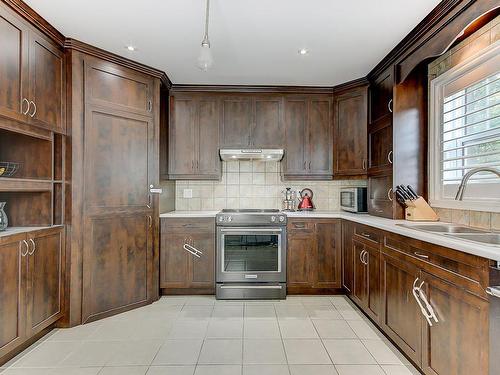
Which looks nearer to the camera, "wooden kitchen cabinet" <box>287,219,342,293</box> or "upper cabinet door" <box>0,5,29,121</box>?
"upper cabinet door" <box>0,5,29,121</box>

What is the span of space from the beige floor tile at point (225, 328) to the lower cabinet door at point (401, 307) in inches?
45.5

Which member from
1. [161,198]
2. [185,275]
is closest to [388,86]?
[161,198]

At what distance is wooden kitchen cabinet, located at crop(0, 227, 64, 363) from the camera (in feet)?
6.17

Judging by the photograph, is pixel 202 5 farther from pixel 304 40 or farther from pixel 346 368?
pixel 346 368

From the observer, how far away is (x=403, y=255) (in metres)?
1.99

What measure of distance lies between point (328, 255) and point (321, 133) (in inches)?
57.1

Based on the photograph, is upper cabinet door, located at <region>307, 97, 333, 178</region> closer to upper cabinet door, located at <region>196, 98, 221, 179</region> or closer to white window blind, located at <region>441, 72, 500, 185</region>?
upper cabinet door, located at <region>196, 98, 221, 179</region>

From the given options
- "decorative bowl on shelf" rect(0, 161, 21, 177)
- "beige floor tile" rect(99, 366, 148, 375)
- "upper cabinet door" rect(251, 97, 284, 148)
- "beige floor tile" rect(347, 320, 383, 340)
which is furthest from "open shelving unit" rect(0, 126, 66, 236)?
"beige floor tile" rect(347, 320, 383, 340)

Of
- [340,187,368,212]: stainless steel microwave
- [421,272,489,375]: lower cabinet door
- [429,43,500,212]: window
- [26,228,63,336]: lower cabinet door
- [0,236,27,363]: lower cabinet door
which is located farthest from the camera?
[340,187,368,212]: stainless steel microwave

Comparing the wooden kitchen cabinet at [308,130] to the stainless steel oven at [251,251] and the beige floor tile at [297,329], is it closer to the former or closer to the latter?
the stainless steel oven at [251,251]

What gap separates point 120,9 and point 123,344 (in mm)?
2431

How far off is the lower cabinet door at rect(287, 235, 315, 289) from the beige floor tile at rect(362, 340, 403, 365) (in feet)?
3.32

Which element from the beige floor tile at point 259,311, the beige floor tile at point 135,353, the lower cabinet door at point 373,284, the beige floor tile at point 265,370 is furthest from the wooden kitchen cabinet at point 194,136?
the beige floor tile at point 265,370

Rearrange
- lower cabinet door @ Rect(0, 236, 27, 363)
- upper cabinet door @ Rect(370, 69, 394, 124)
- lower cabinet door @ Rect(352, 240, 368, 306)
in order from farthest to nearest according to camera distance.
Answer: upper cabinet door @ Rect(370, 69, 394, 124) → lower cabinet door @ Rect(352, 240, 368, 306) → lower cabinet door @ Rect(0, 236, 27, 363)
